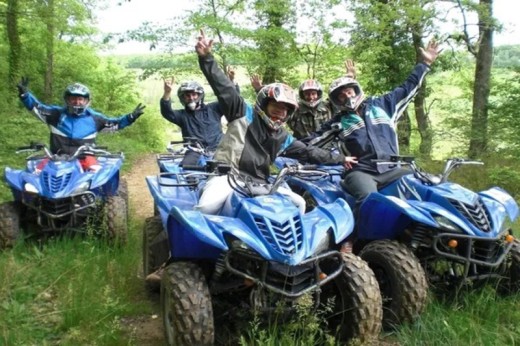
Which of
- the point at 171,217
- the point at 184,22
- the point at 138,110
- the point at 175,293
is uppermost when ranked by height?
the point at 184,22

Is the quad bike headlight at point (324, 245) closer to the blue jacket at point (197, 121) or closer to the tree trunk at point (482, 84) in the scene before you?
the blue jacket at point (197, 121)

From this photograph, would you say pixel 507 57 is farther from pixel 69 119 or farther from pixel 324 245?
pixel 324 245

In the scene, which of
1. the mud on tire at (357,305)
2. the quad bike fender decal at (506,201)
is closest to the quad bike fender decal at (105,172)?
the mud on tire at (357,305)

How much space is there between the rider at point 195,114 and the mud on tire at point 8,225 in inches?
103

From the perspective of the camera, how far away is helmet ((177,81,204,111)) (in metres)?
7.28

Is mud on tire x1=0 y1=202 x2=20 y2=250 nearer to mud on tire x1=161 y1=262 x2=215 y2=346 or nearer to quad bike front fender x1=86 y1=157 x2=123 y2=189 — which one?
quad bike front fender x1=86 y1=157 x2=123 y2=189

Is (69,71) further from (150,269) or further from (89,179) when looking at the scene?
(150,269)

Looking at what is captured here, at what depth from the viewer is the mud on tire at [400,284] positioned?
3590 millimetres

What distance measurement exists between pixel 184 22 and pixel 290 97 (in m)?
9.03

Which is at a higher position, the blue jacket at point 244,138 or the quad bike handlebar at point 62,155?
the blue jacket at point 244,138

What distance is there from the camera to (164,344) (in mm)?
3637

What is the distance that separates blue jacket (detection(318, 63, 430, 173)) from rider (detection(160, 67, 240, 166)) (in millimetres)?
2485

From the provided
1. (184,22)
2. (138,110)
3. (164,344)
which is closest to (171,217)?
(164,344)

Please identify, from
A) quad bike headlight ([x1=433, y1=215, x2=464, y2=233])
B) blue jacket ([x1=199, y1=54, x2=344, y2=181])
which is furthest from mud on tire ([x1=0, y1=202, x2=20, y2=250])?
quad bike headlight ([x1=433, y1=215, x2=464, y2=233])
